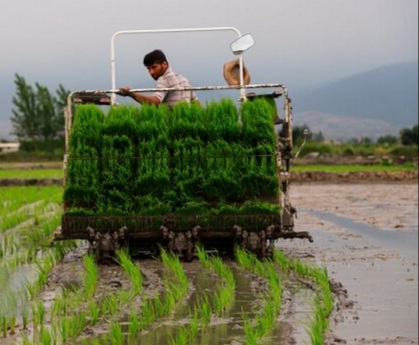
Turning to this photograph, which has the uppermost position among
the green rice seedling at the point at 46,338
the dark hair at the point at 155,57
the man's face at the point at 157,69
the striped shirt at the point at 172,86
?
the dark hair at the point at 155,57

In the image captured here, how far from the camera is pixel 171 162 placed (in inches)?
352

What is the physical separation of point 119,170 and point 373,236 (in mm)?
4555

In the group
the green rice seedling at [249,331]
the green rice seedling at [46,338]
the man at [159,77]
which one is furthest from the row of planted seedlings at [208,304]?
the man at [159,77]

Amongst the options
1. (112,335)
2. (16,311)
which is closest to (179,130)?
(16,311)

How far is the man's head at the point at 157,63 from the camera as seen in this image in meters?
9.13

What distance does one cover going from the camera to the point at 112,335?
17.4 ft

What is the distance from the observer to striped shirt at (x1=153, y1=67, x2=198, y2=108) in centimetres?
913

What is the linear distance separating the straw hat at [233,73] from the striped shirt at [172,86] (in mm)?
333

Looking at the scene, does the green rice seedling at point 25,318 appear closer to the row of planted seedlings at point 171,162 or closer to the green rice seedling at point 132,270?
the green rice seedling at point 132,270

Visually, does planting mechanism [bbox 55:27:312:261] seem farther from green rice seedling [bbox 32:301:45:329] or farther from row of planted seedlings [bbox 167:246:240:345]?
green rice seedling [bbox 32:301:45:329]

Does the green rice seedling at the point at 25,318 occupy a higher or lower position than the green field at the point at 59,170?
higher

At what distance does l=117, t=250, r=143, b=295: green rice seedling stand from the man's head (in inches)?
60.1

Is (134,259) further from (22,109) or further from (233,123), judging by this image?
(22,109)

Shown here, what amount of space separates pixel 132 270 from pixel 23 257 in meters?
2.12
